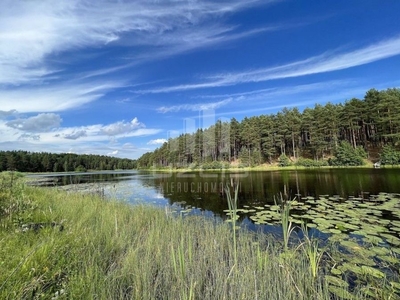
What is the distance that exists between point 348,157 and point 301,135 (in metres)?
21.8

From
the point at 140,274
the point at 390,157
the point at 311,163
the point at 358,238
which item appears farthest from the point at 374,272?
the point at 311,163

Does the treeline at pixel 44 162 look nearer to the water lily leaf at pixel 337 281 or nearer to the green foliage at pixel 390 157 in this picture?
the water lily leaf at pixel 337 281

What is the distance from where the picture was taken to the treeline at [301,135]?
45.7 m

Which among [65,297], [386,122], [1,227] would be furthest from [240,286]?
[386,122]

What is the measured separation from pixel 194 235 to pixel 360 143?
206 ft

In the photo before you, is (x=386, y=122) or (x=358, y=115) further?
(x=358, y=115)

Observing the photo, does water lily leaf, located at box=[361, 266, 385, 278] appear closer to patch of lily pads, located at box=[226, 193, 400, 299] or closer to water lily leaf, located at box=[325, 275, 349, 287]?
patch of lily pads, located at box=[226, 193, 400, 299]

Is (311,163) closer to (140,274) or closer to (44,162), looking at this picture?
(140,274)

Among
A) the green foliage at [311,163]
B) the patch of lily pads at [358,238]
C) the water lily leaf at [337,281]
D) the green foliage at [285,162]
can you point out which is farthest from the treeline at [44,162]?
the water lily leaf at [337,281]

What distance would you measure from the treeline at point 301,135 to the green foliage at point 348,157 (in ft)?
5.76

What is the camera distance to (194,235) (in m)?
5.79

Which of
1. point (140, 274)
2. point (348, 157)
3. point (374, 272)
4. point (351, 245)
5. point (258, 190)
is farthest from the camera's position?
point (348, 157)

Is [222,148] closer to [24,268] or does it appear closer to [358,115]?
[358,115]

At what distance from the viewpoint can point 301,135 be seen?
61906mm
